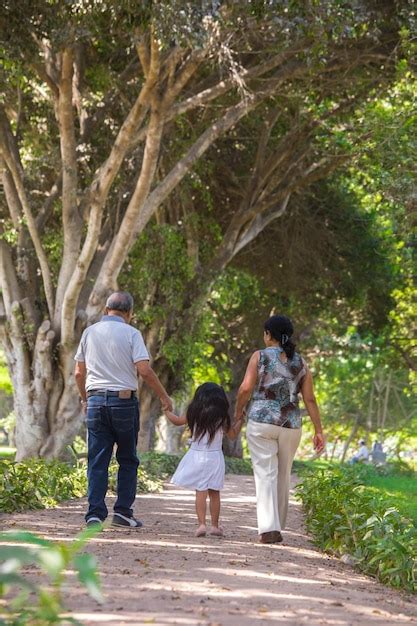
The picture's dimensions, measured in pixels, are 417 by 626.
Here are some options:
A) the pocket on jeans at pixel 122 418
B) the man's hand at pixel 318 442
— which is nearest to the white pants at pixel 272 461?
the man's hand at pixel 318 442

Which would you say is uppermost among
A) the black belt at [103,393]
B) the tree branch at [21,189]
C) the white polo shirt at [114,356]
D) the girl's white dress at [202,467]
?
the tree branch at [21,189]

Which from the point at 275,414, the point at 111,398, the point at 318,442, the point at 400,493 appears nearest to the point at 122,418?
the point at 111,398

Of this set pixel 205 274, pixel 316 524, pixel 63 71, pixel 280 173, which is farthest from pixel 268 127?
pixel 316 524

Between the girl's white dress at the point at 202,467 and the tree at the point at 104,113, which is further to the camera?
the tree at the point at 104,113

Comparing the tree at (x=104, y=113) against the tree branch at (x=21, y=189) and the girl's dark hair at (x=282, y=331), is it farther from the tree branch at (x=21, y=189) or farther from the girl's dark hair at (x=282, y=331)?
the girl's dark hair at (x=282, y=331)

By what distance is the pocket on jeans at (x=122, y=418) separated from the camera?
9.01 m

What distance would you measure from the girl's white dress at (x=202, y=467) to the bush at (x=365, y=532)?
106 cm

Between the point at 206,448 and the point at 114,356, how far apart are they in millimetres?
1257

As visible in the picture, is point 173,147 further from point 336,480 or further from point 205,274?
point 336,480

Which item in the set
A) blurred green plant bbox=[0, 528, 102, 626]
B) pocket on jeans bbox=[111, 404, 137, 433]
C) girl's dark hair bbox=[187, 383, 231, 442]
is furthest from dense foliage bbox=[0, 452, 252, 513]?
blurred green plant bbox=[0, 528, 102, 626]

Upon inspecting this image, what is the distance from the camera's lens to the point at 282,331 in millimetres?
9188

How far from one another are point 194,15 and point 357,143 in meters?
4.35

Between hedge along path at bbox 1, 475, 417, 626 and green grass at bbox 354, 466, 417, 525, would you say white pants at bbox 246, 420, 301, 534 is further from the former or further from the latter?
green grass at bbox 354, 466, 417, 525

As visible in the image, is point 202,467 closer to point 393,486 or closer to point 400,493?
point 400,493
